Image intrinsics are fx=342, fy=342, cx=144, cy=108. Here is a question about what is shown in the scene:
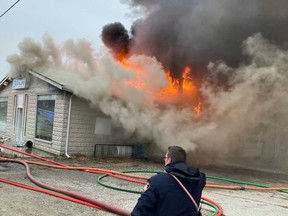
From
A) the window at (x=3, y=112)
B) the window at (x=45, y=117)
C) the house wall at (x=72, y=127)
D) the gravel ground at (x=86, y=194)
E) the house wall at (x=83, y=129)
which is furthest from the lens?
the window at (x=3, y=112)

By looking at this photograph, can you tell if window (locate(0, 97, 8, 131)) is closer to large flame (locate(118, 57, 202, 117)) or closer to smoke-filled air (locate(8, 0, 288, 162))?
smoke-filled air (locate(8, 0, 288, 162))

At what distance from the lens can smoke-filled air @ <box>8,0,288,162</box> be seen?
11625 mm

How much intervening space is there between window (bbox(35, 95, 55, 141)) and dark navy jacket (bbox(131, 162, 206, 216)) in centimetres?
1195

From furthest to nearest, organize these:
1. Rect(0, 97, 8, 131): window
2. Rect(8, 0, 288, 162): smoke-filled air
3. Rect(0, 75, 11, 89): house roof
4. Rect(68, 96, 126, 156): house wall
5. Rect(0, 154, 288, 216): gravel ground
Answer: Rect(0, 97, 8, 131): window < Rect(0, 75, 11, 89): house roof < Rect(68, 96, 126, 156): house wall < Rect(8, 0, 288, 162): smoke-filled air < Rect(0, 154, 288, 216): gravel ground

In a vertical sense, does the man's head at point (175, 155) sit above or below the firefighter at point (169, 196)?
above

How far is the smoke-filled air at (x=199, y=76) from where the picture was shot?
1162 centimetres

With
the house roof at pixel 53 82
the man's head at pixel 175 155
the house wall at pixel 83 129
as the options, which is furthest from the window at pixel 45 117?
the man's head at pixel 175 155

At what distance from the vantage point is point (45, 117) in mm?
14750

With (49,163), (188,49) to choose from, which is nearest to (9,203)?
(49,163)

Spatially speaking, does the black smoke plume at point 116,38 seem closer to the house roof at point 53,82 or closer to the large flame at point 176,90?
the large flame at point 176,90

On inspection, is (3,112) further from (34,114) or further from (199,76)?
(199,76)

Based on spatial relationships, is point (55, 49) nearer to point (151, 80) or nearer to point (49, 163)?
point (151, 80)

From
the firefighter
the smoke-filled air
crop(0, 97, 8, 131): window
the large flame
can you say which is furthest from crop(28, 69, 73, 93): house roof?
the firefighter

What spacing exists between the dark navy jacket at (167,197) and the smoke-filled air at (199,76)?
30.4ft
